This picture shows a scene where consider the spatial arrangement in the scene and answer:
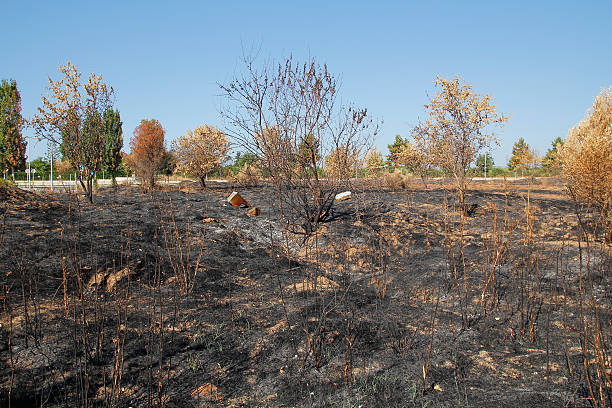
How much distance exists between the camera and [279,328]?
3.65 meters

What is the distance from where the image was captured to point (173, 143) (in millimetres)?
16109

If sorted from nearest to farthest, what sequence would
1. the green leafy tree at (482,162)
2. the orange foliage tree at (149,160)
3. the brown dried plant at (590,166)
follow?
1. the brown dried plant at (590,166)
2. the green leafy tree at (482,162)
3. the orange foliage tree at (149,160)

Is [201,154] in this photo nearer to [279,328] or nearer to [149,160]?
[149,160]

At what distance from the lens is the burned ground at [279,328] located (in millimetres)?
2709

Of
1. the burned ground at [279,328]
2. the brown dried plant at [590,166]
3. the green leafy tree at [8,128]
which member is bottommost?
the burned ground at [279,328]

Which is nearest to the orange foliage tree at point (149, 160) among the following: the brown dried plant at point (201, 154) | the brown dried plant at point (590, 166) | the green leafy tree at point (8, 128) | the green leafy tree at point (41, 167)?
the brown dried plant at point (201, 154)

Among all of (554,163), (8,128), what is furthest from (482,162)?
(8,128)

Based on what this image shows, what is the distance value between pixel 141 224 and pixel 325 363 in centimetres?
438

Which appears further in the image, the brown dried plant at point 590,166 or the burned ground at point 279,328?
the brown dried plant at point 590,166

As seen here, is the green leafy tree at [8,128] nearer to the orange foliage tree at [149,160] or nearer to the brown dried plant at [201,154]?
A: the orange foliage tree at [149,160]

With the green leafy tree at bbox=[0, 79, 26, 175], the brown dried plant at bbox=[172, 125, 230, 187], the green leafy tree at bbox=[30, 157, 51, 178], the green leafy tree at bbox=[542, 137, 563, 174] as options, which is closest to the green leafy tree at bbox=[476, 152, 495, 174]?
the green leafy tree at bbox=[542, 137, 563, 174]

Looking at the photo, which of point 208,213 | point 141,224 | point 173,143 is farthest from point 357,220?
point 173,143

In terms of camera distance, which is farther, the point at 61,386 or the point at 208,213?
the point at 208,213

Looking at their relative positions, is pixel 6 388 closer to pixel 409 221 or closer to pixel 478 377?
pixel 478 377
